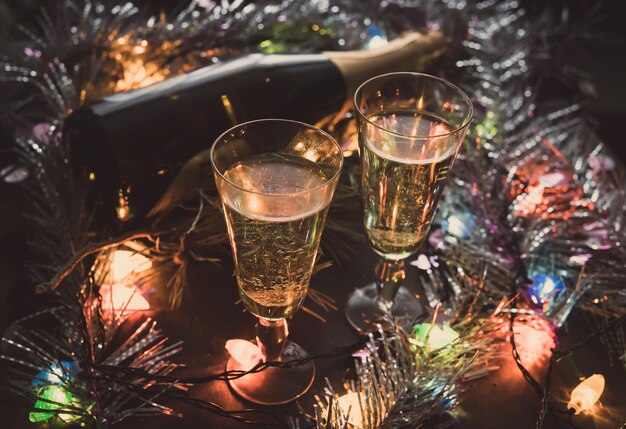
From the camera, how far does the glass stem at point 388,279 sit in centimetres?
89

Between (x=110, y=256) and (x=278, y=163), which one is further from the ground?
(x=278, y=163)

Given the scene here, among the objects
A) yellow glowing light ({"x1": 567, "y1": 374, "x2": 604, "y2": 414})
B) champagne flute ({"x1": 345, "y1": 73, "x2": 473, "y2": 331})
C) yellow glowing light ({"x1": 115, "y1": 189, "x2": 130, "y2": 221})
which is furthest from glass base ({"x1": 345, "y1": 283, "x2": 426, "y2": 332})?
yellow glowing light ({"x1": 115, "y1": 189, "x2": 130, "y2": 221})

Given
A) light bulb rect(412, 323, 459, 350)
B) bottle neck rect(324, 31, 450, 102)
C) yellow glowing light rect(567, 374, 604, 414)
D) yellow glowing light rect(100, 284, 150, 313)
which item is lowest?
yellow glowing light rect(567, 374, 604, 414)

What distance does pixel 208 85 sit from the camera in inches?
36.6

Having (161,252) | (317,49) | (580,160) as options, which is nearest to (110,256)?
(161,252)

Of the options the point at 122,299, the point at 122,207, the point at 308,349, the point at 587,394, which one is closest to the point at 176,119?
the point at 122,207

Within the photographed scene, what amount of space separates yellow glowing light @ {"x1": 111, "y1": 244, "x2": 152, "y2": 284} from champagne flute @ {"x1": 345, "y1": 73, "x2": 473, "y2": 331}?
0.29 m

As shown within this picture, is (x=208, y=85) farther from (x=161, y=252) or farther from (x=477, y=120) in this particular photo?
(x=477, y=120)

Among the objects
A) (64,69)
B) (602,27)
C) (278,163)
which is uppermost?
(64,69)

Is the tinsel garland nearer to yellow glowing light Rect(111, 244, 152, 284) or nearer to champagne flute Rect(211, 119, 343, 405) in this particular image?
yellow glowing light Rect(111, 244, 152, 284)

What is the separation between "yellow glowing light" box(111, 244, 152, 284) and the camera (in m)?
0.90

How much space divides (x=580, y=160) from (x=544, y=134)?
99 millimetres

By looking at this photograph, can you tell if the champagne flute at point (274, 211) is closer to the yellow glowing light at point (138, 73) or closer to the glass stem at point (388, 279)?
the glass stem at point (388, 279)

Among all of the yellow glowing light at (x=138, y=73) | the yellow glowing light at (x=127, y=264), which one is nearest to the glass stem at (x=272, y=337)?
the yellow glowing light at (x=127, y=264)
